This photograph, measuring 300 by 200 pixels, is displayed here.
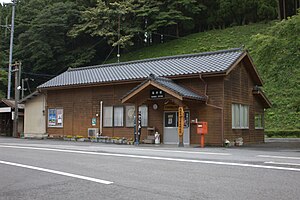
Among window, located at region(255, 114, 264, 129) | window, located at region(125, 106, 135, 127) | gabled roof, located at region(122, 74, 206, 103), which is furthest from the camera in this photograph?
window, located at region(255, 114, 264, 129)

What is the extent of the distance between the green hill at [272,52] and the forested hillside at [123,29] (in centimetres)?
22

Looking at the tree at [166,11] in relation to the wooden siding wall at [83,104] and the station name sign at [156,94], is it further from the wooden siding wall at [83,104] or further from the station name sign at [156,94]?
the station name sign at [156,94]

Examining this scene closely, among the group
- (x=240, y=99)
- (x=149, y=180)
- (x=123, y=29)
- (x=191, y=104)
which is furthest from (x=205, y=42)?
(x=149, y=180)

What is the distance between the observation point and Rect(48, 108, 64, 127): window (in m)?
27.3

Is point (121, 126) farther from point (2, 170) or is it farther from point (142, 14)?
point (142, 14)

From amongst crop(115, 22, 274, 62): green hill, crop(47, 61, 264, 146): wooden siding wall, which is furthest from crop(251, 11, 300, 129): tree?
crop(115, 22, 274, 62): green hill

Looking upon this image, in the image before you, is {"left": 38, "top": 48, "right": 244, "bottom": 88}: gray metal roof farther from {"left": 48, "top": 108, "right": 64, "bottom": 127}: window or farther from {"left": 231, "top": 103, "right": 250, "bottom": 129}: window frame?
{"left": 231, "top": 103, "right": 250, "bottom": 129}: window frame

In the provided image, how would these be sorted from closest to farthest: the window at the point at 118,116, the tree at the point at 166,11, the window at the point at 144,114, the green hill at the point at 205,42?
the window at the point at 144,114 → the window at the point at 118,116 → the green hill at the point at 205,42 → the tree at the point at 166,11

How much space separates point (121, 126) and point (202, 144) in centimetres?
695

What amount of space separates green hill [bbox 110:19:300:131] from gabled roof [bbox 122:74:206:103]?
151 inches

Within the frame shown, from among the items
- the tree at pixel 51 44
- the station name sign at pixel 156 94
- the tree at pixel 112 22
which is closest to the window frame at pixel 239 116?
the station name sign at pixel 156 94

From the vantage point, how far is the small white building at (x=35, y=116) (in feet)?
93.9

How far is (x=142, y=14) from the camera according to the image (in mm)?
51188

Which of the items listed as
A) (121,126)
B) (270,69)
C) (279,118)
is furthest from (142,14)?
(270,69)
